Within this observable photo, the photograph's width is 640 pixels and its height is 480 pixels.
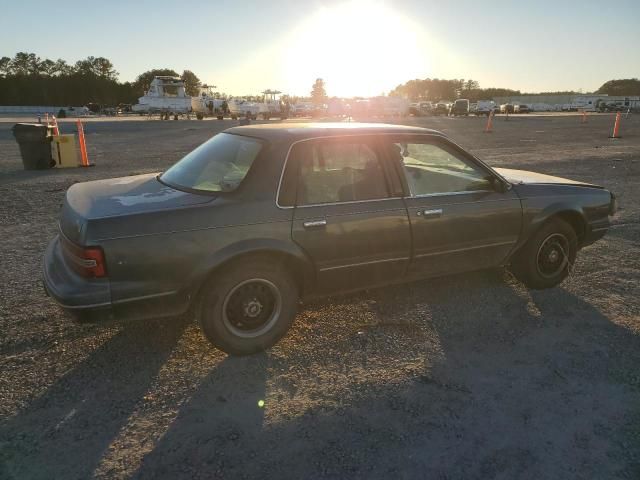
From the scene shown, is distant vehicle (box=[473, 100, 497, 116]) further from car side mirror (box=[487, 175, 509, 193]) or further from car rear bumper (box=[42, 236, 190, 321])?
car rear bumper (box=[42, 236, 190, 321])

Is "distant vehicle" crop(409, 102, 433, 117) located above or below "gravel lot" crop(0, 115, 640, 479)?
above

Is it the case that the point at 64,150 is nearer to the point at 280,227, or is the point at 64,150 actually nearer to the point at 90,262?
the point at 90,262

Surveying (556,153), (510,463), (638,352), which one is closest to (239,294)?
(510,463)

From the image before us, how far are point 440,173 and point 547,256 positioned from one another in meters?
1.37

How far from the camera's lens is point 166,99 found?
47812 mm

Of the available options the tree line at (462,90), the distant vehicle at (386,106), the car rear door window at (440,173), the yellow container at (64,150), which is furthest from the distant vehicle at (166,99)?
the tree line at (462,90)

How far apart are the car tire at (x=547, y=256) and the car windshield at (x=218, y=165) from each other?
110 inches

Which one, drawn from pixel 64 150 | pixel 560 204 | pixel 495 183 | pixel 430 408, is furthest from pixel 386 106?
pixel 430 408

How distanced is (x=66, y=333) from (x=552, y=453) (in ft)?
11.5

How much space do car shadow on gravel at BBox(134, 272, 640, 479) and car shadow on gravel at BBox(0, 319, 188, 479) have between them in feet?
1.17

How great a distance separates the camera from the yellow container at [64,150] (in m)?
12.5

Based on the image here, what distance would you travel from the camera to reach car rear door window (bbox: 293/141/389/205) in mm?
3422

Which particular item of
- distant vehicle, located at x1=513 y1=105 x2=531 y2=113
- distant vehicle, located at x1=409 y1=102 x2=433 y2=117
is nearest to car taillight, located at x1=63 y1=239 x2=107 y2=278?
distant vehicle, located at x1=409 y1=102 x2=433 y2=117

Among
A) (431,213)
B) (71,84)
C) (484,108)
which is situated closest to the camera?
(431,213)
